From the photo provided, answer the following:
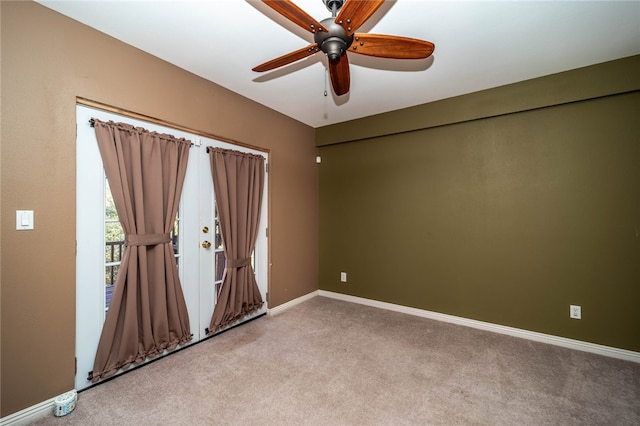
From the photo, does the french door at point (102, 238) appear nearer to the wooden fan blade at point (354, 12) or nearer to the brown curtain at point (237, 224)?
the brown curtain at point (237, 224)

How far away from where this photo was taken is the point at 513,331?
9.79 ft

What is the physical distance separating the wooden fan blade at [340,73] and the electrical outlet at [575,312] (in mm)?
3016

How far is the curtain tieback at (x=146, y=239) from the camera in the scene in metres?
2.20

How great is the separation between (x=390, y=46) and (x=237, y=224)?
7.54 ft

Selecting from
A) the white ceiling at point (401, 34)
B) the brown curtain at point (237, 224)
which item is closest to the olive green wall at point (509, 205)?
the white ceiling at point (401, 34)

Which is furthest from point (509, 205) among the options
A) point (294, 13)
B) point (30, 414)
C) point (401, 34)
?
point (30, 414)

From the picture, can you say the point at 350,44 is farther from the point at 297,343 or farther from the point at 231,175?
the point at 297,343

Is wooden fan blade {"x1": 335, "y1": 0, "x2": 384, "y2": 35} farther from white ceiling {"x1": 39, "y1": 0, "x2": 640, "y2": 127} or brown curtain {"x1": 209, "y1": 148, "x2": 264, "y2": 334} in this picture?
brown curtain {"x1": 209, "y1": 148, "x2": 264, "y2": 334}

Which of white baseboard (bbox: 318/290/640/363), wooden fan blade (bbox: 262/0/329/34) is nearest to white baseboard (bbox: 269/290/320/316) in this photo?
white baseboard (bbox: 318/290/640/363)

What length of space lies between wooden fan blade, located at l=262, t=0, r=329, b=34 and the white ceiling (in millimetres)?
495

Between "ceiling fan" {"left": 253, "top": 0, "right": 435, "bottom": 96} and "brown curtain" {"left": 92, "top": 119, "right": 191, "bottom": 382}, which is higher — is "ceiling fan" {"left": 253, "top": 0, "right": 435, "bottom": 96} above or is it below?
above

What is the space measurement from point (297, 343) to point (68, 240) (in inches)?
82.3

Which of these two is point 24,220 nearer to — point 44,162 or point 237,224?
point 44,162

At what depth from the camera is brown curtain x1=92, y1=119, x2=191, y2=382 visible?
212cm
